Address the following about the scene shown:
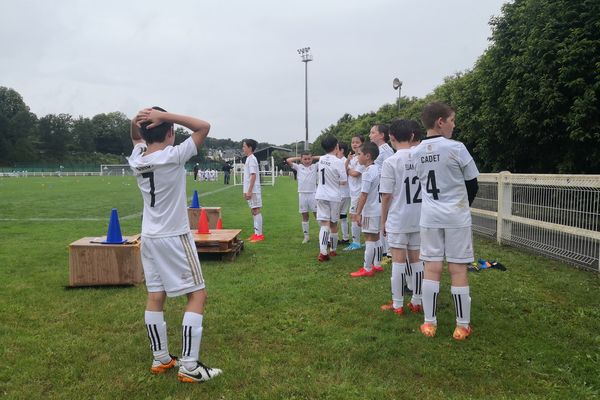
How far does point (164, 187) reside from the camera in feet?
11.5

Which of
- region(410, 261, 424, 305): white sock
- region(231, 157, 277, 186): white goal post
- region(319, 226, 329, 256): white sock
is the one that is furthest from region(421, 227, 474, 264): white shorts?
region(231, 157, 277, 186): white goal post

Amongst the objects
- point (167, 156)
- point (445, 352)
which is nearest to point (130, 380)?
point (167, 156)

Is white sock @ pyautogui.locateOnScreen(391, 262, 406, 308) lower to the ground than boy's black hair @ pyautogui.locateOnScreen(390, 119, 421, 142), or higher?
lower

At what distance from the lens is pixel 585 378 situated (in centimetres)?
348

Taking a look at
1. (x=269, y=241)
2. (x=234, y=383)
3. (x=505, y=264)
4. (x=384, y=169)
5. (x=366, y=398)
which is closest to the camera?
(x=366, y=398)

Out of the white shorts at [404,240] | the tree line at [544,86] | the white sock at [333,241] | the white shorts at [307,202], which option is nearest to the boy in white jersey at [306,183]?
the white shorts at [307,202]

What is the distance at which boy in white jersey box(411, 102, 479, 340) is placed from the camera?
4.13 m

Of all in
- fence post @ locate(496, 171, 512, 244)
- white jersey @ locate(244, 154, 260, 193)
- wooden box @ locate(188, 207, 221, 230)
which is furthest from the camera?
white jersey @ locate(244, 154, 260, 193)

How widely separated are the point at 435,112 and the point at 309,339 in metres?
2.49

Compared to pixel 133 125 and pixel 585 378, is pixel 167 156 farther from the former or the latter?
pixel 585 378

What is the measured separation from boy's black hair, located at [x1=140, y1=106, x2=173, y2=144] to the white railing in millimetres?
6107

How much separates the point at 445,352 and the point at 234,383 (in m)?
1.87

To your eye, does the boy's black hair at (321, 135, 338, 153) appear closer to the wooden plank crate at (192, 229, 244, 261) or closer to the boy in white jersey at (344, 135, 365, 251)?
the boy in white jersey at (344, 135, 365, 251)

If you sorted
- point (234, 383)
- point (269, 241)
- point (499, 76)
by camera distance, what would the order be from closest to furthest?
point (234, 383) → point (269, 241) → point (499, 76)
